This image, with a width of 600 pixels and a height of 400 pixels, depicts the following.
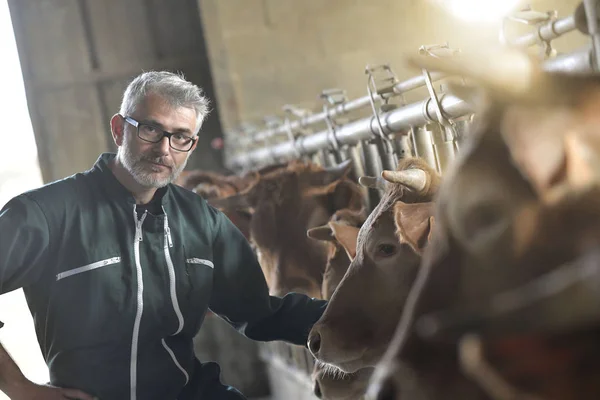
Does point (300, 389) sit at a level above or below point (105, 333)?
below

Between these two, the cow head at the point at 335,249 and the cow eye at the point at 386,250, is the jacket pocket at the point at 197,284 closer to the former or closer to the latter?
the cow head at the point at 335,249

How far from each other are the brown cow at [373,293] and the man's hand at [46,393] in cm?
78

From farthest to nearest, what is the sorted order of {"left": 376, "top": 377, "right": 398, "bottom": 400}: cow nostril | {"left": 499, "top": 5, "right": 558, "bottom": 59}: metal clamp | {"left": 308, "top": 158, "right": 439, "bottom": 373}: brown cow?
{"left": 499, "top": 5, "right": 558, "bottom": 59}: metal clamp
{"left": 308, "top": 158, "right": 439, "bottom": 373}: brown cow
{"left": 376, "top": 377, "right": 398, "bottom": 400}: cow nostril

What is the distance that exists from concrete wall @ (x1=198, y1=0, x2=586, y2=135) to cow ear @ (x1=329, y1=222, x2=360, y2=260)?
423 cm

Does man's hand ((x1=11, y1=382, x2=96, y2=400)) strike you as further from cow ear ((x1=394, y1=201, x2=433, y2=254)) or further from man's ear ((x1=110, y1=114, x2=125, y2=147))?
cow ear ((x1=394, y1=201, x2=433, y2=254))

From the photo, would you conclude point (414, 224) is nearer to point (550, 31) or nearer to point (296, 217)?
point (550, 31)

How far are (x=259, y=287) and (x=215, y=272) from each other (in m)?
0.16

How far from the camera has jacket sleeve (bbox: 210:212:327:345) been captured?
2.66m

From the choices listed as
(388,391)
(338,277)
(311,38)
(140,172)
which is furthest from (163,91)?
(311,38)

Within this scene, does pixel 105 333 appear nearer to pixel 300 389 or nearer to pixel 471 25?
pixel 300 389

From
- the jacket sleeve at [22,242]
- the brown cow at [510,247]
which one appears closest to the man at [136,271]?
the jacket sleeve at [22,242]

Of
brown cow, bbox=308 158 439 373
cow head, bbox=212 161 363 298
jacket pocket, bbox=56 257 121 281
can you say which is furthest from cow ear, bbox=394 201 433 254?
cow head, bbox=212 161 363 298

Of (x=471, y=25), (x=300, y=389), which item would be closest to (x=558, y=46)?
(x=471, y=25)

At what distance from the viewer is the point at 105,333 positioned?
7.92ft
